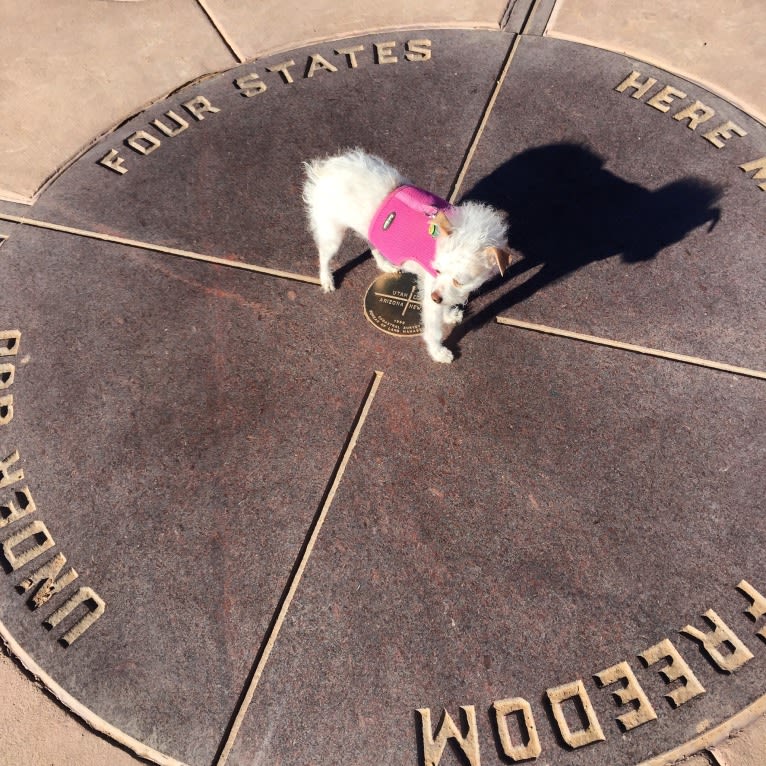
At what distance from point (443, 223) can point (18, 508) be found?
2.83 meters

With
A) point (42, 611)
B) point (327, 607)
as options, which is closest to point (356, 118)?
point (327, 607)

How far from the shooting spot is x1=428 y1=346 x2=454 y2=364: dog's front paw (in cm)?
372

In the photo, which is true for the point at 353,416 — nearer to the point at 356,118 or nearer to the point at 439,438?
the point at 439,438

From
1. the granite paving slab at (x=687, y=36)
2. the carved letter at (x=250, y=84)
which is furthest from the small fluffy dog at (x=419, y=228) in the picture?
the granite paving slab at (x=687, y=36)

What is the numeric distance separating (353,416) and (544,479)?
1.16 m

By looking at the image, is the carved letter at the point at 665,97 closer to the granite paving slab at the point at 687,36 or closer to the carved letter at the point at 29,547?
the granite paving slab at the point at 687,36

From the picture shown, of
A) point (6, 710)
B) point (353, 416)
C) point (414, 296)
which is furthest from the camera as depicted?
point (414, 296)

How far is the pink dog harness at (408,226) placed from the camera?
3.14 m

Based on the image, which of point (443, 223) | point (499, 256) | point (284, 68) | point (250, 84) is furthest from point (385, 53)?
point (499, 256)

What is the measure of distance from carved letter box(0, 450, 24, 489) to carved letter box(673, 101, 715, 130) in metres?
5.25

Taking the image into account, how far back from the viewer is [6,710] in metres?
2.92

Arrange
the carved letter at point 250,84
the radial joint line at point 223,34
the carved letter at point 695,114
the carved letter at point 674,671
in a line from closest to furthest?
1. the carved letter at point 674,671
2. the carved letter at point 695,114
3. the carved letter at point 250,84
4. the radial joint line at point 223,34

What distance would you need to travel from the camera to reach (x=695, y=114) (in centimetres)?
473

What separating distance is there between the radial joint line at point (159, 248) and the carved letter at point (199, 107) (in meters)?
1.41
